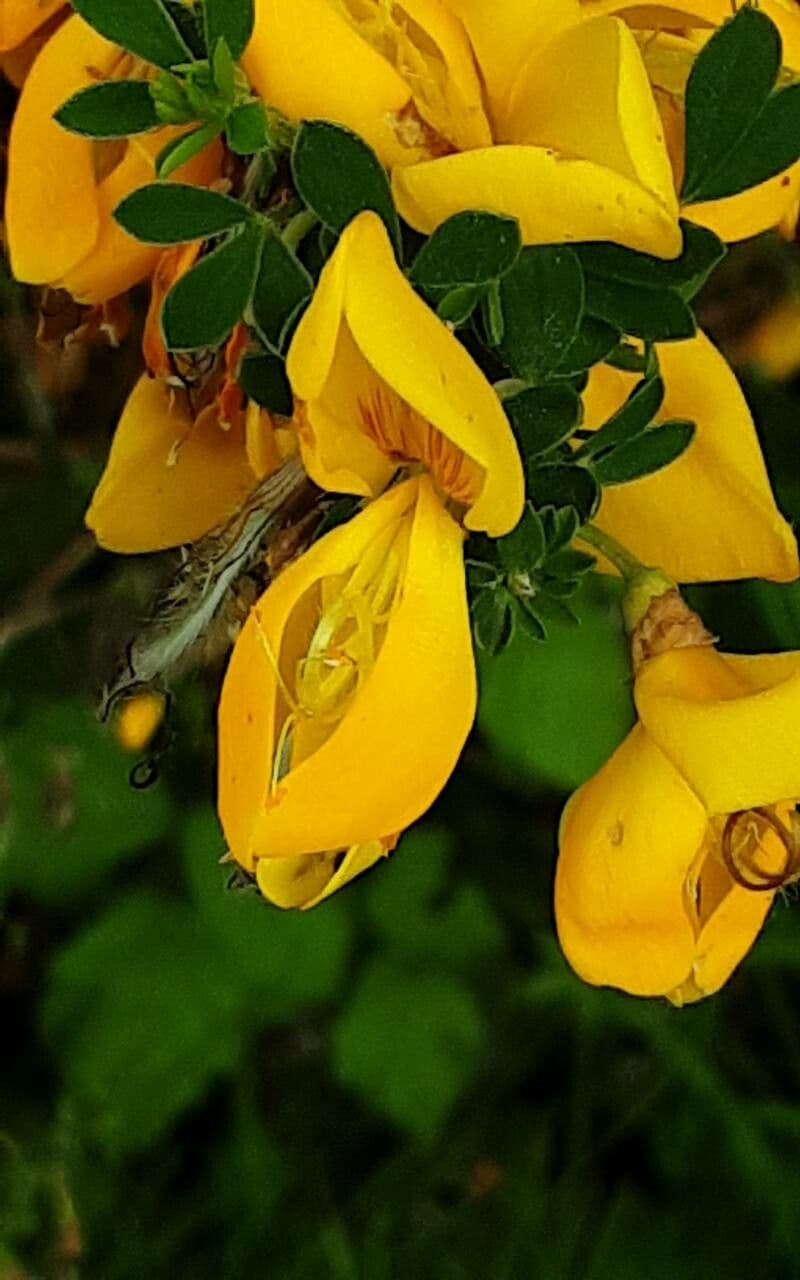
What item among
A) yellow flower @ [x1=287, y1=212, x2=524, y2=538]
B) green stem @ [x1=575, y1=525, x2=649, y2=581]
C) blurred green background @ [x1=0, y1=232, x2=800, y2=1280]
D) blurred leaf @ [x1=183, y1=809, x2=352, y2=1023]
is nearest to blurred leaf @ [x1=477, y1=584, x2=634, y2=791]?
blurred green background @ [x1=0, y1=232, x2=800, y2=1280]

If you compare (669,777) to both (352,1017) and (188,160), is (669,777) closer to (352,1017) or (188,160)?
(188,160)

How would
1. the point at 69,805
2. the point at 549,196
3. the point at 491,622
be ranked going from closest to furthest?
the point at 549,196, the point at 491,622, the point at 69,805

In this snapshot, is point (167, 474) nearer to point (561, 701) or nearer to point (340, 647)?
point (340, 647)

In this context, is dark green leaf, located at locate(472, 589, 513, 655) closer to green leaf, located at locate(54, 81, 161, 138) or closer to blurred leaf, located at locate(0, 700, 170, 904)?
green leaf, located at locate(54, 81, 161, 138)

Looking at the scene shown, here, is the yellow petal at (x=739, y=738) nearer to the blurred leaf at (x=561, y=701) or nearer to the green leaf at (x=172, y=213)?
the green leaf at (x=172, y=213)

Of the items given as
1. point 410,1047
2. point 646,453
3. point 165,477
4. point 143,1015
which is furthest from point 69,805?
point 646,453

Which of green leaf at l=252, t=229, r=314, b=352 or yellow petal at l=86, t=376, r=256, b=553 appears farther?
yellow petal at l=86, t=376, r=256, b=553

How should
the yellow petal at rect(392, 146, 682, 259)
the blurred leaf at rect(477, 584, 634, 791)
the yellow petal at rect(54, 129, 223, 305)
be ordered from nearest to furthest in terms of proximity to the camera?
the yellow petal at rect(392, 146, 682, 259)
the yellow petal at rect(54, 129, 223, 305)
the blurred leaf at rect(477, 584, 634, 791)

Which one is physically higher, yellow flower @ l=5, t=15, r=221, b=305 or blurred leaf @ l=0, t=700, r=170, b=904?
yellow flower @ l=5, t=15, r=221, b=305

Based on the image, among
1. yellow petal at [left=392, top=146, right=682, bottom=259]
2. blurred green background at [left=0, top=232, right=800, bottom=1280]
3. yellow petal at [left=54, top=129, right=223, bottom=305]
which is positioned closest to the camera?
yellow petal at [left=392, top=146, right=682, bottom=259]
